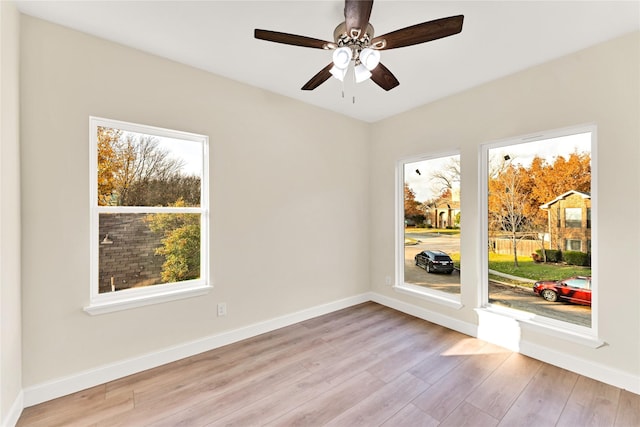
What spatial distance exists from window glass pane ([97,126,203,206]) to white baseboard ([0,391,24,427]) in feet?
4.48

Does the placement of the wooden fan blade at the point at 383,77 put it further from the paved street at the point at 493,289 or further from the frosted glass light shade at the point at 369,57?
the paved street at the point at 493,289

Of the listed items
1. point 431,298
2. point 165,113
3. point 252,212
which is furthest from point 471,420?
point 165,113

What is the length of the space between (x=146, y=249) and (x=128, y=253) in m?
0.13

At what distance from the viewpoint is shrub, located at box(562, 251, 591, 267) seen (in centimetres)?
233

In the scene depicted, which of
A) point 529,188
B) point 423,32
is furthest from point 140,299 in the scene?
point 529,188

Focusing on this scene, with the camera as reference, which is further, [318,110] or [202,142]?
[318,110]

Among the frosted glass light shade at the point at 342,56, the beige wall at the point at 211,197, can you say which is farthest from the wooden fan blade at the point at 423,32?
the beige wall at the point at 211,197

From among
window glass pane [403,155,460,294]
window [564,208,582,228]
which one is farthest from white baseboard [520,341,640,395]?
window [564,208,582,228]

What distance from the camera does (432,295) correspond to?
11.1ft

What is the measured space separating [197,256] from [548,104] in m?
3.50

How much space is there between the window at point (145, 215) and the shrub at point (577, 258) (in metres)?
3.28

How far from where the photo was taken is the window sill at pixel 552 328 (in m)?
2.22

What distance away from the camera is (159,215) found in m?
2.45

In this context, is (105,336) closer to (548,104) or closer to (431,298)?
(431,298)
